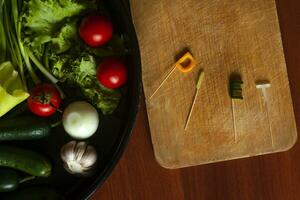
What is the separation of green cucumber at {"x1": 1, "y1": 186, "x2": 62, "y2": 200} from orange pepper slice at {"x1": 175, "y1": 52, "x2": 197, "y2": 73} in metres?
0.38

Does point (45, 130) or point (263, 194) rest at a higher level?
point (45, 130)

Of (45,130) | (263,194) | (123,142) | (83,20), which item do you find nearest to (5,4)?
(83,20)

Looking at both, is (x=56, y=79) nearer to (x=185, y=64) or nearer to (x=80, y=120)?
(x=80, y=120)

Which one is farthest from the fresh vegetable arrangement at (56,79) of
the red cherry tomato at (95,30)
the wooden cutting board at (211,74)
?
the wooden cutting board at (211,74)

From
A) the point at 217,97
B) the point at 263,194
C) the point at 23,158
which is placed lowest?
the point at 263,194

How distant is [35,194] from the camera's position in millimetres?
978

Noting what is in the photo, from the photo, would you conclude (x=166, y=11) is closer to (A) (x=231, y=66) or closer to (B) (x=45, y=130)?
(A) (x=231, y=66)

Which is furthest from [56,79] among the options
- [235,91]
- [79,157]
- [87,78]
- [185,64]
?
[235,91]

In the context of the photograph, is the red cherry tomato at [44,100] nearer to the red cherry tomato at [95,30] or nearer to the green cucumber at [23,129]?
the green cucumber at [23,129]

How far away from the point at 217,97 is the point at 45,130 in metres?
0.38

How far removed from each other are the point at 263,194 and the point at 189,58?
13.7 inches

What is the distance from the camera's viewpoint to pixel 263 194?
3.51ft

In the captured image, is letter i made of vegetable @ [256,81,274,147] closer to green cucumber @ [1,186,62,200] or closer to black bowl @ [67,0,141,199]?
black bowl @ [67,0,141,199]

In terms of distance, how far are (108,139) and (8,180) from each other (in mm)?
221
